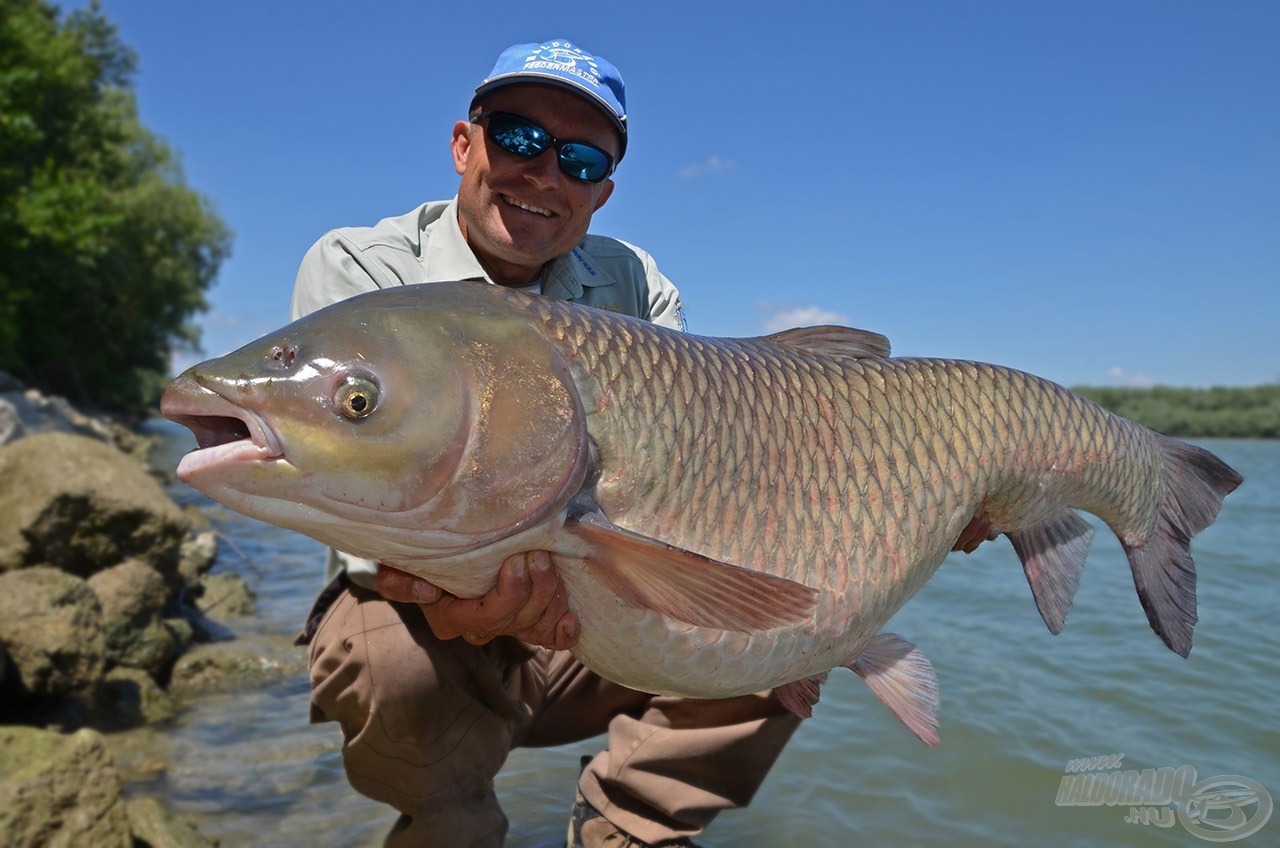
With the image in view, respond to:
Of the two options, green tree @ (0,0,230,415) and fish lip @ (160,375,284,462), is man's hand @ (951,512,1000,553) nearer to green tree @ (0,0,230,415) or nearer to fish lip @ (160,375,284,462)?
fish lip @ (160,375,284,462)

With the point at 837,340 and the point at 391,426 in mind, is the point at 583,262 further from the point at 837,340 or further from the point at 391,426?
the point at 391,426

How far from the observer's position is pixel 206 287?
40.2m

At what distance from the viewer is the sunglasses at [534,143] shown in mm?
3025

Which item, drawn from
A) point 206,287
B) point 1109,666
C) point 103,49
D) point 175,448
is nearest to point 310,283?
point 1109,666

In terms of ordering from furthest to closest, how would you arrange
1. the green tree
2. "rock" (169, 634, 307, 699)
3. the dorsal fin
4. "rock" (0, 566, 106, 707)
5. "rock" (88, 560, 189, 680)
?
the green tree, "rock" (169, 634, 307, 699), "rock" (88, 560, 189, 680), "rock" (0, 566, 106, 707), the dorsal fin

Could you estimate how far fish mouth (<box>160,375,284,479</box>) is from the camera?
1.68m

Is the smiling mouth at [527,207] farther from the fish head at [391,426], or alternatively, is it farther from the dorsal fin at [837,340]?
the fish head at [391,426]

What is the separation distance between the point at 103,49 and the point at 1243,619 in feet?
126

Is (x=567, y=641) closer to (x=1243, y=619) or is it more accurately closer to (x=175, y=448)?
(x=1243, y=619)

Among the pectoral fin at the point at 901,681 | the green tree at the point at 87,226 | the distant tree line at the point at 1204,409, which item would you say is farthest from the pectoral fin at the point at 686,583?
the distant tree line at the point at 1204,409

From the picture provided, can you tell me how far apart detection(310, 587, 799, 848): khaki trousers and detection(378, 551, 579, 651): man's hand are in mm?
642

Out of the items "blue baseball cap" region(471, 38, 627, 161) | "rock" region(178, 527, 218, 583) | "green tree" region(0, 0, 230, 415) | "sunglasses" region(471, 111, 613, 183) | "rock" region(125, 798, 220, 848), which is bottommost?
"rock" region(125, 798, 220, 848)

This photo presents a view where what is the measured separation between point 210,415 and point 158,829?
2.33m

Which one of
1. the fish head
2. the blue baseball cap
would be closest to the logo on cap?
the blue baseball cap
